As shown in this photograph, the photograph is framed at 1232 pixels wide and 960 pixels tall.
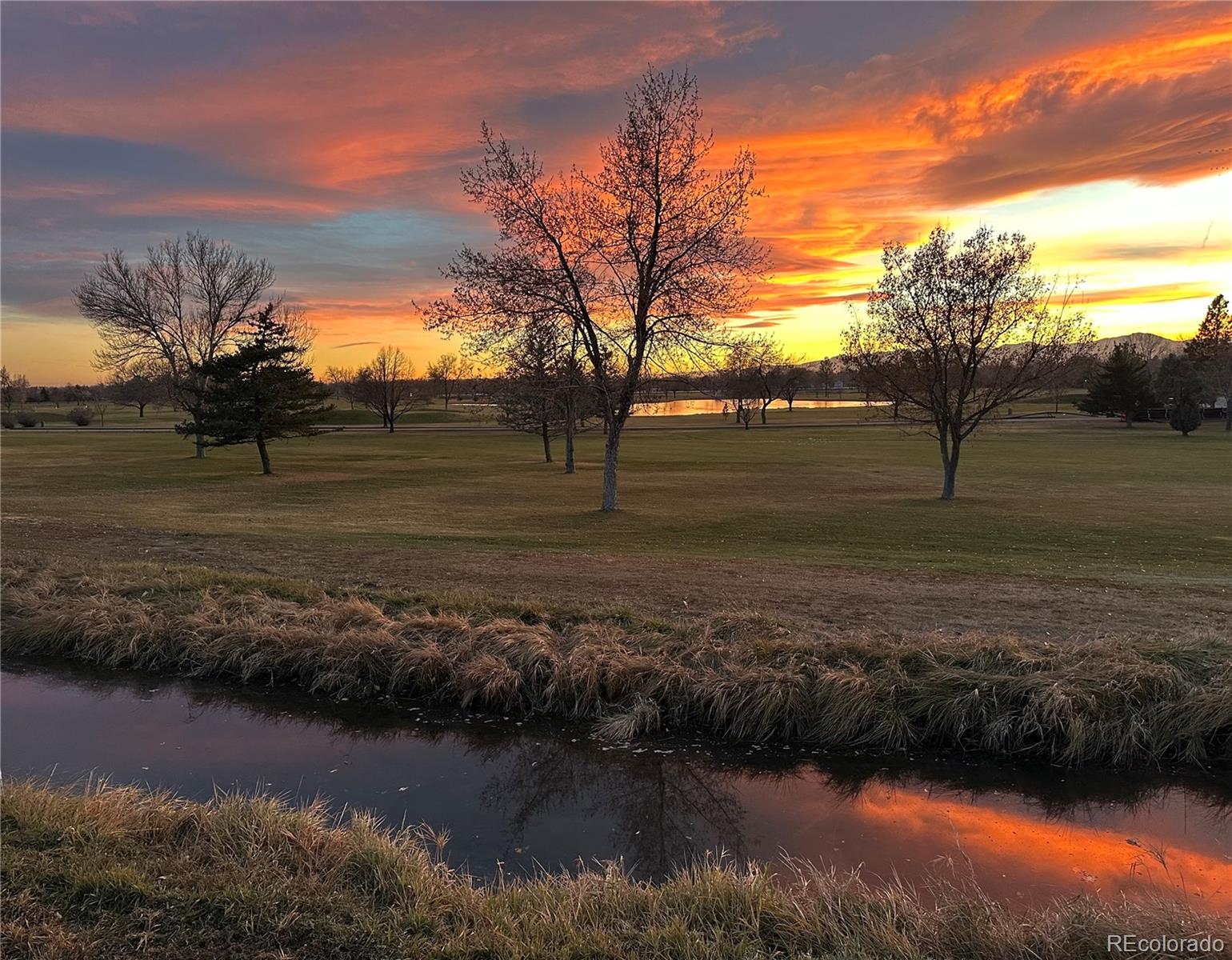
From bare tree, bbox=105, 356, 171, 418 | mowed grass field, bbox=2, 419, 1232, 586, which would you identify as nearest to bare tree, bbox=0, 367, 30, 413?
bare tree, bbox=105, 356, 171, 418

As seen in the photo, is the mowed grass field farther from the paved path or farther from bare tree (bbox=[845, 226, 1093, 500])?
the paved path

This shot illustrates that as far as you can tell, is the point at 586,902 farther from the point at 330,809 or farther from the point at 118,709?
the point at 118,709

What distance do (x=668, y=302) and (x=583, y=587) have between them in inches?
470

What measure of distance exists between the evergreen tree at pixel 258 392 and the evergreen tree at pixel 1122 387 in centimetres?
7597

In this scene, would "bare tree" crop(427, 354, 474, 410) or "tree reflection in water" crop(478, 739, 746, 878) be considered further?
"bare tree" crop(427, 354, 474, 410)

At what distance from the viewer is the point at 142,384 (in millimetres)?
92312

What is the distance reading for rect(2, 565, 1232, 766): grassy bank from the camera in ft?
26.5

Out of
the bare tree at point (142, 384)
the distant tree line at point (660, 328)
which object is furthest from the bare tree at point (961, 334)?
the bare tree at point (142, 384)

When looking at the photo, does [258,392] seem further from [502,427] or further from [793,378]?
[793,378]

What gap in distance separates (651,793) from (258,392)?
35355 mm

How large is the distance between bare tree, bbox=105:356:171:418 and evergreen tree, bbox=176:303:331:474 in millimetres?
17939

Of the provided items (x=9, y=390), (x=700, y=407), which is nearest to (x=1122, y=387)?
(x=700, y=407)

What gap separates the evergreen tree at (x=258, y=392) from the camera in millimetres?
37312

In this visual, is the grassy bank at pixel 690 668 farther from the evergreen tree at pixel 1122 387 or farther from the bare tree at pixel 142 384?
the evergreen tree at pixel 1122 387
